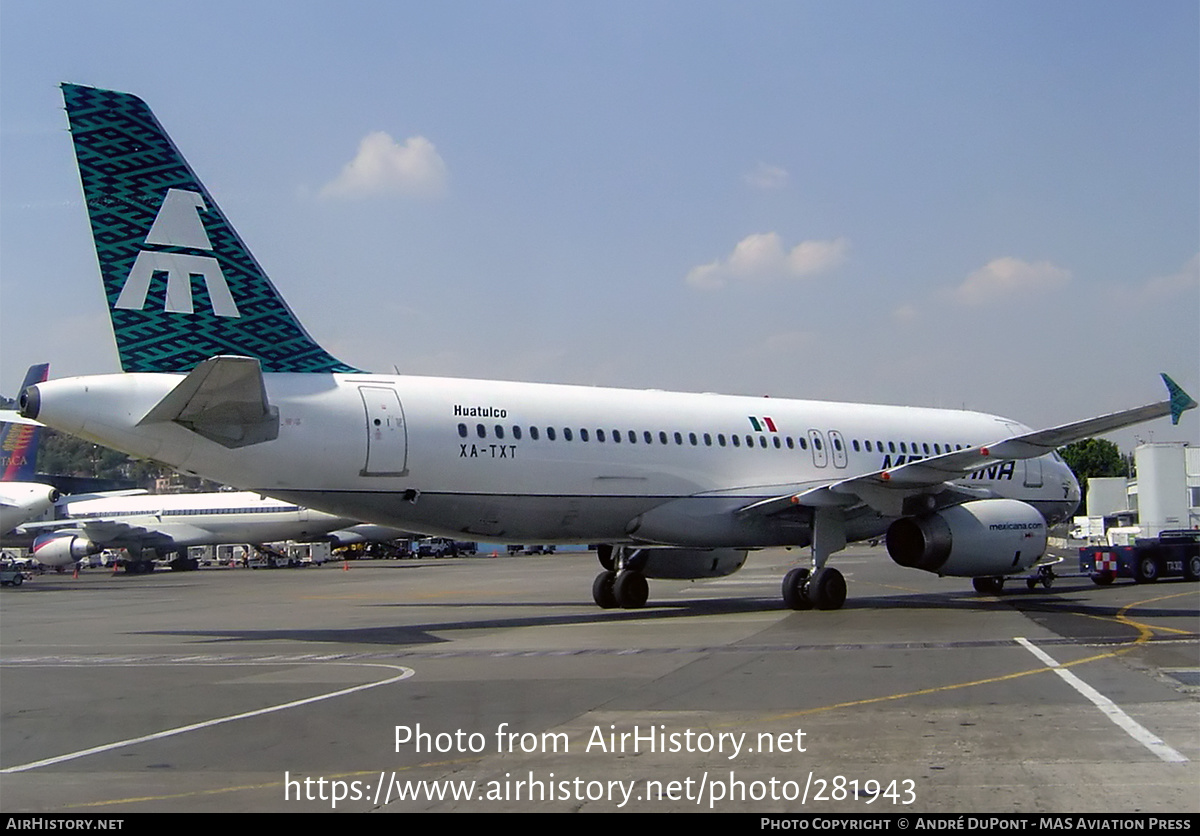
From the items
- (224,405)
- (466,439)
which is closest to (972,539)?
(466,439)

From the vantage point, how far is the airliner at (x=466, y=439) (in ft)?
54.4

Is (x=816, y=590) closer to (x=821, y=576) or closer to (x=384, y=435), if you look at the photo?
(x=821, y=576)

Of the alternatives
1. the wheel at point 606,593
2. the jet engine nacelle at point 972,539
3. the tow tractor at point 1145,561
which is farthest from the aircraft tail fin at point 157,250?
the tow tractor at point 1145,561

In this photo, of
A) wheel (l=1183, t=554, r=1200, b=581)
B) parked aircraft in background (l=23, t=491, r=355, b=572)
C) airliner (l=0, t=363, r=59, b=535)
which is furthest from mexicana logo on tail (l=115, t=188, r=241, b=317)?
parked aircraft in background (l=23, t=491, r=355, b=572)

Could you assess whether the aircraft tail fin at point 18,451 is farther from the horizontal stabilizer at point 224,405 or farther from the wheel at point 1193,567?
the wheel at point 1193,567

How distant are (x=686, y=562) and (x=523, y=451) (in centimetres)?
587

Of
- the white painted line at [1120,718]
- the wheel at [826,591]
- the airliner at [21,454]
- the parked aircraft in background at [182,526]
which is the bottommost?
the white painted line at [1120,718]

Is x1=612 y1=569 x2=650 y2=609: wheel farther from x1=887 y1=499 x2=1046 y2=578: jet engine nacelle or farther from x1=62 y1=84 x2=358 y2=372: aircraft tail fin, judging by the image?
x1=62 y1=84 x2=358 y2=372: aircraft tail fin

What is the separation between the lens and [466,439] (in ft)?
61.5

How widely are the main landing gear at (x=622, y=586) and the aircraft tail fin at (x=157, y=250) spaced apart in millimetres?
8348

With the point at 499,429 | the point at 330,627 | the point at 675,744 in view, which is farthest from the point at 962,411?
the point at 675,744

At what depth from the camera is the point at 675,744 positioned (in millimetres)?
8031

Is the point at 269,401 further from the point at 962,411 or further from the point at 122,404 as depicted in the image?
the point at 962,411

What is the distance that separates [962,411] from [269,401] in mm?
17769
